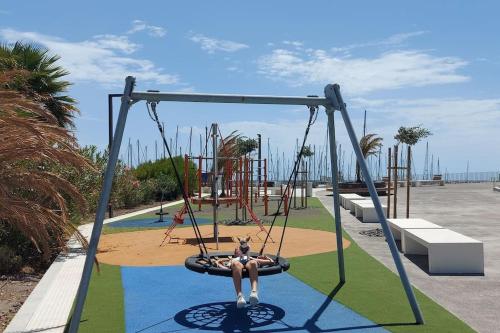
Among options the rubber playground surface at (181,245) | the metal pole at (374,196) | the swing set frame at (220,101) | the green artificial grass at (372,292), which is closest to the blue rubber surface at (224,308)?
the green artificial grass at (372,292)

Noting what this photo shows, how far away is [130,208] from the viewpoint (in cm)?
2695

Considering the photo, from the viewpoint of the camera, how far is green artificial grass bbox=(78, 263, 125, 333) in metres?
6.18

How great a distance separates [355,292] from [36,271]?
6.24m

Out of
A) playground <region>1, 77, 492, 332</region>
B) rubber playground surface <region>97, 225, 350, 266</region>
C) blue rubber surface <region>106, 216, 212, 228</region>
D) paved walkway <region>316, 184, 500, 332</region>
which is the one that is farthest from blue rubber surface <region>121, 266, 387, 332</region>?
blue rubber surface <region>106, 216, 212, 228</region>

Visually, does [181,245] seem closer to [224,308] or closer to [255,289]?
[224,308]

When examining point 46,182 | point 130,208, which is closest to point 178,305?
point 46,182

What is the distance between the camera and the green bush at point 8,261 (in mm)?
9664

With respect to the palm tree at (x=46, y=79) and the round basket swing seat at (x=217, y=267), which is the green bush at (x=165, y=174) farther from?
the round basket swing seat at (x=217, y=267)

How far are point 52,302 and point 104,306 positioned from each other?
0.74m

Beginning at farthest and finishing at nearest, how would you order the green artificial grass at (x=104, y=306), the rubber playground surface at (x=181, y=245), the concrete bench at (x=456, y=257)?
the rubber playground surface at (x=181, y=245)
the concrete bench at (x=456, y=257)
the green artificial grass at (x=104, y=306)

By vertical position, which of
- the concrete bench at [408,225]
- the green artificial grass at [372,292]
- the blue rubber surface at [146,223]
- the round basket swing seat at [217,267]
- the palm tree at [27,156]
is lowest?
the blue rubber surface at [146,223]

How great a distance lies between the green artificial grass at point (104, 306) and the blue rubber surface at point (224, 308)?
0.39 ft

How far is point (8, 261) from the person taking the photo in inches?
383

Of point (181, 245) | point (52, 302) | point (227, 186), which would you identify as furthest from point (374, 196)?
point (227, 186)
